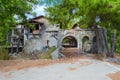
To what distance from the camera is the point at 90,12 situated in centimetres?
1691

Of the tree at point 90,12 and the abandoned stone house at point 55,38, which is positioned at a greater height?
the tree at point 90,12

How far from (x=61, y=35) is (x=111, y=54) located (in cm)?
1181

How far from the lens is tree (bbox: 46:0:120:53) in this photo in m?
15.6

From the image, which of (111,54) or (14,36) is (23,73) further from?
(14,36)

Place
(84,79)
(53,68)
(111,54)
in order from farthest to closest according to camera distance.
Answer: (111,54) < (53,68) < (84,79)

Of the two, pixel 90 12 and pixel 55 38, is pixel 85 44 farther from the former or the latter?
pixel 90 12

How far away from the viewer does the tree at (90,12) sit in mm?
15625

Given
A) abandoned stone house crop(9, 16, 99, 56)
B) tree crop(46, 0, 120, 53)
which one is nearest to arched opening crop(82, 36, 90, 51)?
abandoned stone house crop(9, 16, 99, 56)

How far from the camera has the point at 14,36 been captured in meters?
40.7

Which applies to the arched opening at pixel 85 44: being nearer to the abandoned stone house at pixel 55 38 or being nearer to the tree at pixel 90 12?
the abandoned stone house at pixel 55 38

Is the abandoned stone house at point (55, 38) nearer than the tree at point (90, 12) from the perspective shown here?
No

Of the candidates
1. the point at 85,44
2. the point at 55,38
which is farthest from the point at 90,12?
the point at 85,44

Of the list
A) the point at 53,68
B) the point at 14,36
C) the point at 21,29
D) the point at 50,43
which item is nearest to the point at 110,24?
the point at 53,68

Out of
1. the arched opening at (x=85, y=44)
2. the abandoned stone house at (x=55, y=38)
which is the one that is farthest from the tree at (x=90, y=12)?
the arched opening at (x=85, y=44)
